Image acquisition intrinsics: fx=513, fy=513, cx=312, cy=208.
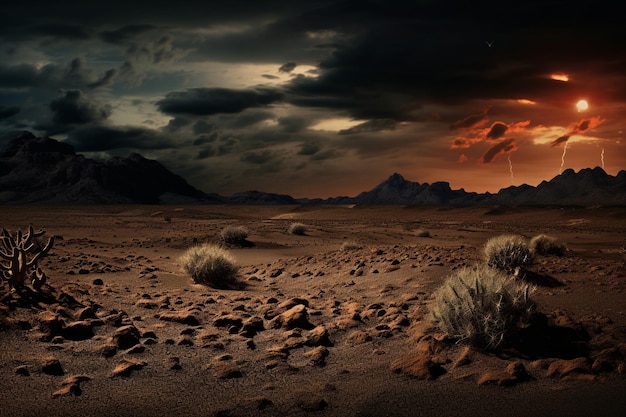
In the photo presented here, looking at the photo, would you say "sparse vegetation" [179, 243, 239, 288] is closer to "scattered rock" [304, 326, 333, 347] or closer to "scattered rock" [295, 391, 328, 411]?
"scattered rock" [304, 326, 333, 347]

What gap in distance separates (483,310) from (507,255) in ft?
24.0

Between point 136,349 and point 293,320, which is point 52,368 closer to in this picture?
point 136,349

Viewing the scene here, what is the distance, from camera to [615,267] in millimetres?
12805

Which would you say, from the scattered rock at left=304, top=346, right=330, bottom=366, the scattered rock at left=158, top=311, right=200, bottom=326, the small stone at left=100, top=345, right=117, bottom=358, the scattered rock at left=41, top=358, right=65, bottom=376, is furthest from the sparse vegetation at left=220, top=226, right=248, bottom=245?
the scattered rock at left=41, top=358, right=65, bottom=376

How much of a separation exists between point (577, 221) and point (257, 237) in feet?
142

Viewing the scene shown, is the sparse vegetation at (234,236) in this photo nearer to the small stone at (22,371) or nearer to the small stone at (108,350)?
the small stone at (108,350)

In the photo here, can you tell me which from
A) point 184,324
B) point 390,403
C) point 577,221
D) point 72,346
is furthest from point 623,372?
point 577,221

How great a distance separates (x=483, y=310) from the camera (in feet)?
23.9

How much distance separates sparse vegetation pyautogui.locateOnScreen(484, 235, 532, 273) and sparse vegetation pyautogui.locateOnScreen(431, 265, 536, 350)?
624cm

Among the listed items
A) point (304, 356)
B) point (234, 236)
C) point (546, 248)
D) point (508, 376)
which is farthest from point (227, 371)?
point (234, 236)

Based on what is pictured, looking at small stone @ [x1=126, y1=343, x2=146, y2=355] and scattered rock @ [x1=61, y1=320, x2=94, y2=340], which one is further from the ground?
scattered rock @ [x1=61, y1=320, x2=94, y2=340]

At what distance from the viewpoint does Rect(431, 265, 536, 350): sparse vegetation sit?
23.2 ft

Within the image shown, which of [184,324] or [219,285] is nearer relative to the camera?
[184,324]

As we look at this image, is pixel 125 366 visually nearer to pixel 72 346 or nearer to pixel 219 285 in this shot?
Answer: pixel 72 346
